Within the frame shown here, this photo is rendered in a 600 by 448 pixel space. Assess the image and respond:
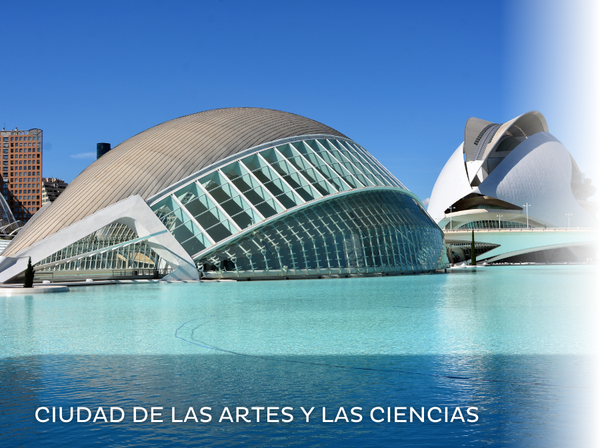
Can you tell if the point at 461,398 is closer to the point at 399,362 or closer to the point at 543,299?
the point at 399,362

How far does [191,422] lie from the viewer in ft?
20.5

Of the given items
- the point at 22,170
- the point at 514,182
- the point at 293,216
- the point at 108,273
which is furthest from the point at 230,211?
the point at 22,170

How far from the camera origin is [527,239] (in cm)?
7875

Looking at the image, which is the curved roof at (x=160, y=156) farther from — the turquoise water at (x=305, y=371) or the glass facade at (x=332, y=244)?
the turquoise water at (x=305, y=371)

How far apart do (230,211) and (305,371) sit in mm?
25193

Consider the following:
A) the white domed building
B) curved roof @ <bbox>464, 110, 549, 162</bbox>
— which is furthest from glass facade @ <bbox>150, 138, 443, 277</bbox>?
curved roof @ <bbox>464, 110, 549, 162</bbox>

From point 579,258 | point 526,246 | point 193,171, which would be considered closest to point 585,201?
point 579,258

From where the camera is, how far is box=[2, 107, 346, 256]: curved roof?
108 feet

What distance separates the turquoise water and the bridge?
2590 inches

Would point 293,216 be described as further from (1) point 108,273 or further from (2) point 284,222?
(1) point 108,273

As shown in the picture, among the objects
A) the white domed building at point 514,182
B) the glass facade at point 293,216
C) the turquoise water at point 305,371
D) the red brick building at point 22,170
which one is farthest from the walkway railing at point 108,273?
the red brick building at point 22,170

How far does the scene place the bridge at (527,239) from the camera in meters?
78.2

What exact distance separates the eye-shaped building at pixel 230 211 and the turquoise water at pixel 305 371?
15.6m

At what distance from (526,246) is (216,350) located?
75.5m
